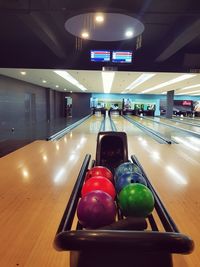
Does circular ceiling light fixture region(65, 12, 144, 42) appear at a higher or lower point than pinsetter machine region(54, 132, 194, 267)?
higher

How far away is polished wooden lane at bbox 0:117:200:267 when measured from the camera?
5.27 feet

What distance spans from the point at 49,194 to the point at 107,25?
9.61 feet

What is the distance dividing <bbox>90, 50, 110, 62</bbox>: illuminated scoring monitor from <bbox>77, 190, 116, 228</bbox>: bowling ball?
15.6ft

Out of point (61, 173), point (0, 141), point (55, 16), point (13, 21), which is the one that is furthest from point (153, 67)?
point (0, 141)

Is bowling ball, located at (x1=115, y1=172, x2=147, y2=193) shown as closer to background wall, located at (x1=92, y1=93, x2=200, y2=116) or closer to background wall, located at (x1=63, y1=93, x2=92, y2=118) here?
background wall, located at (x1=63, y1=93, x2=92, y2=118)

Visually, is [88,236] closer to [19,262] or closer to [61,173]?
[19,262]

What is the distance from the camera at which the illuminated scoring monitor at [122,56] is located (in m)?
5.57

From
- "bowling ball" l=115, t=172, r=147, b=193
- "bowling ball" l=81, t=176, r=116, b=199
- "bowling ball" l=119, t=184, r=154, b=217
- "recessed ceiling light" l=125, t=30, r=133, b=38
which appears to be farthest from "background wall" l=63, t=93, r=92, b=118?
"bowling ball" l=119, t=184, r=154, b=217

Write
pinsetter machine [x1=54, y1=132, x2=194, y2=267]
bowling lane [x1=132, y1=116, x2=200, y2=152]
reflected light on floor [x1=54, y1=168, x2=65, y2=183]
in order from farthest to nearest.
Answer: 1. bowling lane [x1=132, y1=116, x2=200, y2=152]
2. reflected light on floor [x1=54, y1=168, x2=65, y2=183]
3. pinsetter machine [x1=54, y1=132, x2=194, y2=267]

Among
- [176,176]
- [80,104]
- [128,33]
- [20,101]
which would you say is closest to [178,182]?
[176,176]

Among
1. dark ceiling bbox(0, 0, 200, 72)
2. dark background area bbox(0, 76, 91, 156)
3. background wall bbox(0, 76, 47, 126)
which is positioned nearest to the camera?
Answer: dark ceiling bbox(0, 0, 200, 72)

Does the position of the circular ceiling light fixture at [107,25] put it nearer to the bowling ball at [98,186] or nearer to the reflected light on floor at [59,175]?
the reflected light on floor at [59,175]

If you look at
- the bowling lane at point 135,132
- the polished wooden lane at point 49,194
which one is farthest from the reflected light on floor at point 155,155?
the bowling lane at point 135,132

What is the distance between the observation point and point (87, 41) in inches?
216
